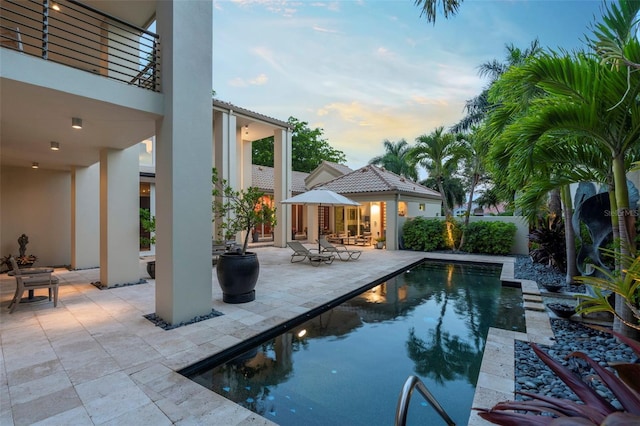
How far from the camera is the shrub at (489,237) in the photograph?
532 inches

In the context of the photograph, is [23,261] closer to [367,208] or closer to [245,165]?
[245,165]

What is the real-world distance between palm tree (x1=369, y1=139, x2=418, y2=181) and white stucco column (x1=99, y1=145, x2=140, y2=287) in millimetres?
28436

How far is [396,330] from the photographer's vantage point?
18.3 ft

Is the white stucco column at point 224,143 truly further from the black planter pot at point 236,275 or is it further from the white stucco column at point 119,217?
the black planter pot at point 236,275

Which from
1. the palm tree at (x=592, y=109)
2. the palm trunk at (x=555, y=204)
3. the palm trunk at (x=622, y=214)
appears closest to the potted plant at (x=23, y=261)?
the palm tree at (x=592, y=109)

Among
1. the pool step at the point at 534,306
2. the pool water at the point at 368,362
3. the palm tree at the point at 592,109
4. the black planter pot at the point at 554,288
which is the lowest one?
the pool water at the point at 368,362

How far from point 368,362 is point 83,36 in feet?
31.0

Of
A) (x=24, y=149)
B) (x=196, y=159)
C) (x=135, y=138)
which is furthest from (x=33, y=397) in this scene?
(x=24, y=149)

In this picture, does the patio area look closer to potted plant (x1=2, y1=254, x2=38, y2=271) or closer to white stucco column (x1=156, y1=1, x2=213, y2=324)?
white stucco column (x1=156, y1=1, x2=213, y2=324)

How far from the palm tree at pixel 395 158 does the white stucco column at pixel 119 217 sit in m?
28.4

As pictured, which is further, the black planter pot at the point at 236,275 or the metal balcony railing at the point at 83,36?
the black planter pot at the point at 236,275

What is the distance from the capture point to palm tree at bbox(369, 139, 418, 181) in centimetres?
3306

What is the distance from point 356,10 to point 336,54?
3.04 meters

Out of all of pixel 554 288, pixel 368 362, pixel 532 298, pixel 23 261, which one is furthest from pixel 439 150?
pixel 23 261
